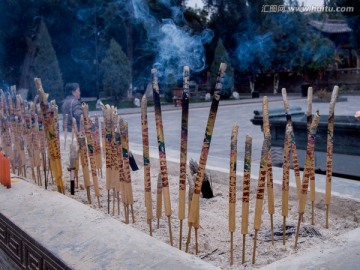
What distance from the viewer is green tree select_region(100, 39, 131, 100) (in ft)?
56.1

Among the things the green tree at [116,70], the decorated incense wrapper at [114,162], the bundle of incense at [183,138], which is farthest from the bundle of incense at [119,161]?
the green tree at [116,70]

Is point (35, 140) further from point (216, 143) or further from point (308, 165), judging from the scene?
point (216, 143)

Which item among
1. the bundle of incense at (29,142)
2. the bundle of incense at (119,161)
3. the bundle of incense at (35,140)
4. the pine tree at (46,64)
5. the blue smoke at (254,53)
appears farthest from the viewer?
the blue smoke at (254,53)

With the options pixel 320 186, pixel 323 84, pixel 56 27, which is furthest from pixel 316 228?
pixel 323 84

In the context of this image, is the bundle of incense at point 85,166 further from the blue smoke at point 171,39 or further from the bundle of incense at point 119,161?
the blue smoke at point 171,39

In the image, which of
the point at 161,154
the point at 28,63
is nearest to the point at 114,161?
the point at 161,154

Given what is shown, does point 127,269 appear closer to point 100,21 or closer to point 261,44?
point 100,21

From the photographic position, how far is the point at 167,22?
1091 centimetres

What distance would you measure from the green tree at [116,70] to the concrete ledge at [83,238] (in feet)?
49.4

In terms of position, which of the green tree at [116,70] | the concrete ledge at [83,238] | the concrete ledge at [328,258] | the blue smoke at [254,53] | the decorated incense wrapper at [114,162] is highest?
the blue smoke at [254,53]

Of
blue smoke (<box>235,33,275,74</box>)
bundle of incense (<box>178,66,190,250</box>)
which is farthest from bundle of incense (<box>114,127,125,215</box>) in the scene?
blue smoke (<box>235,33,275,74</box>)

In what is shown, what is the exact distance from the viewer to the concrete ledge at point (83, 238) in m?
1.55

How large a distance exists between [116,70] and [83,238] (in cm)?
1580

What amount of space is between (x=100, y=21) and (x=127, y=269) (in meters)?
18.7
